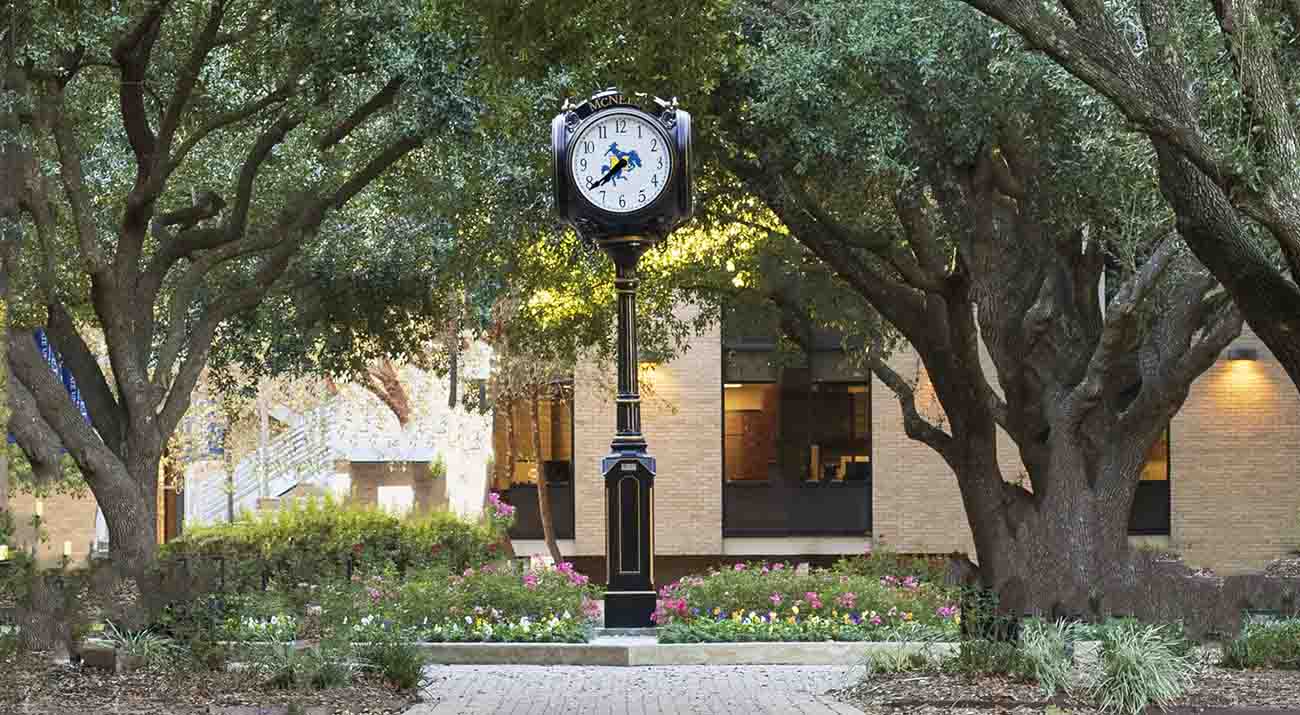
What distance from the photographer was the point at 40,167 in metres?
17.7

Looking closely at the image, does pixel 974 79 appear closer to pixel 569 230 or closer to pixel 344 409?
pixel 569 230

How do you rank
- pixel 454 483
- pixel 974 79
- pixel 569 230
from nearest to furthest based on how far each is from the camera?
pixel 974 79 → pixel 569 230 → pixel 454 483

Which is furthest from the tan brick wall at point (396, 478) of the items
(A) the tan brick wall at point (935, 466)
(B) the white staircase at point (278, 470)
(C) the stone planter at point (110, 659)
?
(C) the stone planter at point (110, 659)

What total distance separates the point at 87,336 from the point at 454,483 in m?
7.83

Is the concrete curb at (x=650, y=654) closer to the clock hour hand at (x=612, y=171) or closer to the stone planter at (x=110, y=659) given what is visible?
the stone planter at (x=110, y=659)

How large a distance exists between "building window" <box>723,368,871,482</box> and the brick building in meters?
0.02

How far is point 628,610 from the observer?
17844mm

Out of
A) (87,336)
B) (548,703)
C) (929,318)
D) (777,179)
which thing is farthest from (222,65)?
(87,336)

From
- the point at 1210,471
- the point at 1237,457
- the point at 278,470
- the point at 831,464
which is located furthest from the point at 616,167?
the point at 278,470

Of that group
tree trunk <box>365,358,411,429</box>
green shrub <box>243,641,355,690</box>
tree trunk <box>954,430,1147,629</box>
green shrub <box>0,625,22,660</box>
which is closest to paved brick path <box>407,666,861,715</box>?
green shrub <box>243,641,355,690</box>

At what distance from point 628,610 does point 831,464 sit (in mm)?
12800

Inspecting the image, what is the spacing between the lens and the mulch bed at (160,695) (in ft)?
37.7

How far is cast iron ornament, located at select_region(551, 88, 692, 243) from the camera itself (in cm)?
1717

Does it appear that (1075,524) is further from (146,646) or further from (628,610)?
(146,646)
